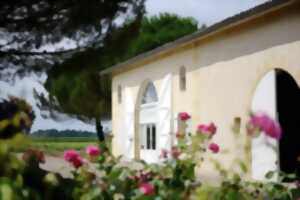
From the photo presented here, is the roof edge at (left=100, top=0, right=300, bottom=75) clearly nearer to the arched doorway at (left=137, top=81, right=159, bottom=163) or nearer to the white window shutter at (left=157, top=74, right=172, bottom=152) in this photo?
the white window shutter at (left=157, top=74, right=172, bottom=152)

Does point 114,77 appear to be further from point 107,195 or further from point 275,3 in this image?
point 107,195

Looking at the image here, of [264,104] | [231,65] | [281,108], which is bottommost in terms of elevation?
[281,108]

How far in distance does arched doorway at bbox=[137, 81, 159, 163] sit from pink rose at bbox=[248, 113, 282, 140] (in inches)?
942

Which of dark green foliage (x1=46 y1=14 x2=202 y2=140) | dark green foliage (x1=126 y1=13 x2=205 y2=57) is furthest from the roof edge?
dark green foliage (x1=126 y1=13 x2=205 y2=57)

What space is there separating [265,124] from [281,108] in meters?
15.2

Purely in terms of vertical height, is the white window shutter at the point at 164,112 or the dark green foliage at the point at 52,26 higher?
the dark green foliage at the point at 52,26

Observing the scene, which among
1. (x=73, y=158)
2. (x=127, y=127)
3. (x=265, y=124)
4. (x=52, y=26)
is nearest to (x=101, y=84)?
(x=127, y=127)

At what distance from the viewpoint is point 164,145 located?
2477 centimetres

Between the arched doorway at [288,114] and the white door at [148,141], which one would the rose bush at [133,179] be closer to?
the arched doorway at [288,114]

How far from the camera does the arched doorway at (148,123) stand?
27.0 metres

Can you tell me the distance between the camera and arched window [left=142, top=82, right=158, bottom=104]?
1088 inches

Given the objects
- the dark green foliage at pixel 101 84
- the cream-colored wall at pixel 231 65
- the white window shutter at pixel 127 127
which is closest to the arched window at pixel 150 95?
the white window shutter at pixel 127 127

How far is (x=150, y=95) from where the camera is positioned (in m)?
28.2

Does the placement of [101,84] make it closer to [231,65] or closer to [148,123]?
[148,123]
